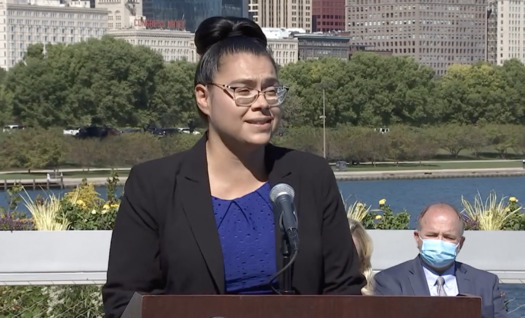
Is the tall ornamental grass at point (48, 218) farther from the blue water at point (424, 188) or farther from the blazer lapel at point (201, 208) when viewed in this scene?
the blue water at point (424, 188)

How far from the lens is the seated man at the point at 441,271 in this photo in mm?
4207

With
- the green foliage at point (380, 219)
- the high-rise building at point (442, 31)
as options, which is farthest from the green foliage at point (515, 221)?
the high-rise building at point (442, 31)

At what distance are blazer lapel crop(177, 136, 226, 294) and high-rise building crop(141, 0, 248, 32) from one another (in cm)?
15987

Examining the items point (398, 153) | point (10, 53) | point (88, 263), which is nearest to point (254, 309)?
point (88, 263)

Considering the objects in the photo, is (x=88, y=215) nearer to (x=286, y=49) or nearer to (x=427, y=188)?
(x=427, y=188)

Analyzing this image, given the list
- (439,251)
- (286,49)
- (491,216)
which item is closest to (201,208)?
(439,251)

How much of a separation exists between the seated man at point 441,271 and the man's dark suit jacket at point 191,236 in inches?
42.8

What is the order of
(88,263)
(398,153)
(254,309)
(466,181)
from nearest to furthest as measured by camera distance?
(254,309) < (88,263) < (466,181) < (398,153)

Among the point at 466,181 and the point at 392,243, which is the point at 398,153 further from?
the point at 392,243

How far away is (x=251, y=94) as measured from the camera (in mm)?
3123

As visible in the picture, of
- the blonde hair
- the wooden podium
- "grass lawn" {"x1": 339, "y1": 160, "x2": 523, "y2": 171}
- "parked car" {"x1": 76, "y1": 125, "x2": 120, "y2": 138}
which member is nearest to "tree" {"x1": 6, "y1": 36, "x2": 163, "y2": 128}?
"parked car" {"x1": 76, "y1": 125, "x2": 120, "y2": 138}

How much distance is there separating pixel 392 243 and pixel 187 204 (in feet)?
11.4

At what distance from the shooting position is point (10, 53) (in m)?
164

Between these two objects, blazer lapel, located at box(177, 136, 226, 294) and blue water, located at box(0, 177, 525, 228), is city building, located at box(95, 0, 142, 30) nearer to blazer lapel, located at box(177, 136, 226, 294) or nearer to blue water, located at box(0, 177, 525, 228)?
blue water, located at box(0, 177, 525, 228)
